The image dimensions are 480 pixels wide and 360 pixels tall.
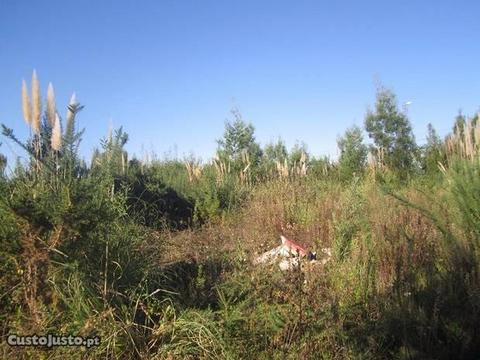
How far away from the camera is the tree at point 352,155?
487 inches

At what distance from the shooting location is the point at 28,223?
9.64 feet

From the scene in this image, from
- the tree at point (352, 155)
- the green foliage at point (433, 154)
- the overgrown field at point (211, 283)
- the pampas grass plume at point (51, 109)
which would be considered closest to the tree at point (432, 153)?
the green foliage at point (433, 154)

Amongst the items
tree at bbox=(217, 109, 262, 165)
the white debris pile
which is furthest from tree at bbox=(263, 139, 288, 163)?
the white debris pile

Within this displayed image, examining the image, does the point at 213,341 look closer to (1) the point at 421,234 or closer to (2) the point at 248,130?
(1) the point at 421,234

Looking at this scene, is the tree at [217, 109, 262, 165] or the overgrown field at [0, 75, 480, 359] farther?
the tree at [217, 109, 262, 165]

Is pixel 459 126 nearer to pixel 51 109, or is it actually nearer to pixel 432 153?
pixel 432 153

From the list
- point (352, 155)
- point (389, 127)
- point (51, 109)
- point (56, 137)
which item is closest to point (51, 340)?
point (56, 137)

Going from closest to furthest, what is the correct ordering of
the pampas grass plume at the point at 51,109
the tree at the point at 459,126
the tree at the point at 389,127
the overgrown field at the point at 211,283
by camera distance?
1. the overgrown field at the point at 211,283
2. the pampas grass plume at the point at 51,109
3. the tree at the point at 459,126
4. the tree at the point at 389,127

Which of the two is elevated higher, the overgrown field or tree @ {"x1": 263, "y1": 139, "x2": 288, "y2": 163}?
tree @ {"x1": 263, "y1": 139, "x2": 288, "y2": 163}

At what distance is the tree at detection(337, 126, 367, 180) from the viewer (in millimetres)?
12367

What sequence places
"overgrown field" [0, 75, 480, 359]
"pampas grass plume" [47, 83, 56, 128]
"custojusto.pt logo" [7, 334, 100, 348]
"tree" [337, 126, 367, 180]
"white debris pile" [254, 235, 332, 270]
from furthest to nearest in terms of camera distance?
1. "tree" [337, 126, 367, 180]
2. "pampas grass plume" [47, 83, 56, 128]
3. "white debris pile" [254, 235, 332, 270]
4. "overgrown field" [0, 75, 480, 359]
5. "custojusto.pt logo" [7, 334, 100, 348]

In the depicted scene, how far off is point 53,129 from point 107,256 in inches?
48.6

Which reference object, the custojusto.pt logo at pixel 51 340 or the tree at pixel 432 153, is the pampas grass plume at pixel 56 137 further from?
the tree at pixel 432 153

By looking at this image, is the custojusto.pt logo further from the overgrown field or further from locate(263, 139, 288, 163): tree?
locate(263, 139, 288, 163): tree
